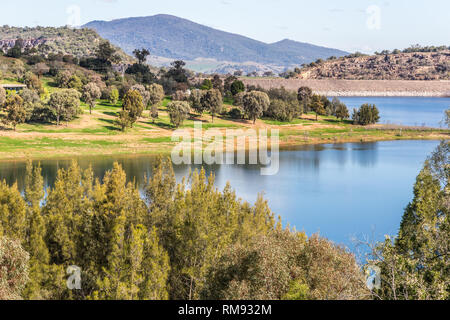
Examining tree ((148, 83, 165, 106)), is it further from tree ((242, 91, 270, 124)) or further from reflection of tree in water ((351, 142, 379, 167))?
reflection of tree in water ((351, 142, 379, 167))

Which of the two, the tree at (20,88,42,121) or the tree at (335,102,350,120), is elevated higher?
the tree at (20,88,42,121)

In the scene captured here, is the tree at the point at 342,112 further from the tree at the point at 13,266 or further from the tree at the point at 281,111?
the tree at the point at 13,266

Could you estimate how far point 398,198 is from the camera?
49.0m

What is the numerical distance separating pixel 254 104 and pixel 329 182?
42011 millimetres

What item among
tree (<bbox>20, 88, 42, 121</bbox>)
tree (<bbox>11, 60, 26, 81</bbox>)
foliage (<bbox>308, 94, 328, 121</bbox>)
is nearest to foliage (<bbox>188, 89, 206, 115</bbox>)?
foliage (<bbox>308, 94, 328, 121</bbox>)

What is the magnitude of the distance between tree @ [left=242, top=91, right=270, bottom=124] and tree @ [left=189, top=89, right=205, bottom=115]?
8.60 m

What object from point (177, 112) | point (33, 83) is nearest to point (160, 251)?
point (177, 112)

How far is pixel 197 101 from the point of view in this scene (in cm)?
9612

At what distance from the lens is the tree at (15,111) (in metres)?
72.4

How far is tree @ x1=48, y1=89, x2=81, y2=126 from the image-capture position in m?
78.3

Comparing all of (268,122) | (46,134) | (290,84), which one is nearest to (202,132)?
(268,122)

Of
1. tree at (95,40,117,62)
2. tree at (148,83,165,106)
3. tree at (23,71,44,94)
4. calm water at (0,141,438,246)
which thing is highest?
tree at (95,40,117,62)

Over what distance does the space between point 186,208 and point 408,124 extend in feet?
320
